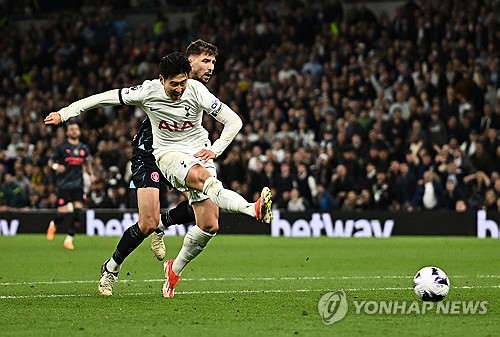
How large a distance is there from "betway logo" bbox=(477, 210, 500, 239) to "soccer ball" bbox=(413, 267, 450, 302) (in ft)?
37.5

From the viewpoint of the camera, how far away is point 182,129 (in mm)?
9648

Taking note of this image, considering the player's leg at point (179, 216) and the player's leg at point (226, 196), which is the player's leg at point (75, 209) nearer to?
the player's leg at point (179, 216)

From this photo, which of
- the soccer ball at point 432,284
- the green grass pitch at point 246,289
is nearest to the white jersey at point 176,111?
the green grass pitch at point 246,289

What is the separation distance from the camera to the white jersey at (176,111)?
9.48 meters

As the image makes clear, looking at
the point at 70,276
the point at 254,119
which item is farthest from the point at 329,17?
the point at 70,276

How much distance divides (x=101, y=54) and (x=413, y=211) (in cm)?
1232

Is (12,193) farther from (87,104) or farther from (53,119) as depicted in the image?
(53,119)

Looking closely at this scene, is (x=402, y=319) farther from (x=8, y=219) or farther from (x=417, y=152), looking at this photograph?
(x=8, y=219)

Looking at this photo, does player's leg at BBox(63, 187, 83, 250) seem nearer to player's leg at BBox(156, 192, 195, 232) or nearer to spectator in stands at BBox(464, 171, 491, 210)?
player's leg at BBox(156, 192, 195, 232)

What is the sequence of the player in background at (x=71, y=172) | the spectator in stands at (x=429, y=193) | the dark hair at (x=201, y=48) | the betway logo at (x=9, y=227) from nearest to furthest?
the dark hair at (x=201, y=48)
the player in background at (x=71, y=172)
the spectator in stands at (x=429, y=193)
the betway logo at (x=9, y=227)

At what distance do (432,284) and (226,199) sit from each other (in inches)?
72.4

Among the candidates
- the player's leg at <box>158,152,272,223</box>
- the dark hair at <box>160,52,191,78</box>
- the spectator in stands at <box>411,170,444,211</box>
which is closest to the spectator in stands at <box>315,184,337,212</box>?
the spectator in stands at <box>411,170,444,211</box>

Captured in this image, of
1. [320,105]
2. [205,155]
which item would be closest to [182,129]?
[205,155]

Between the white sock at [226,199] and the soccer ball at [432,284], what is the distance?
1.53 meters
